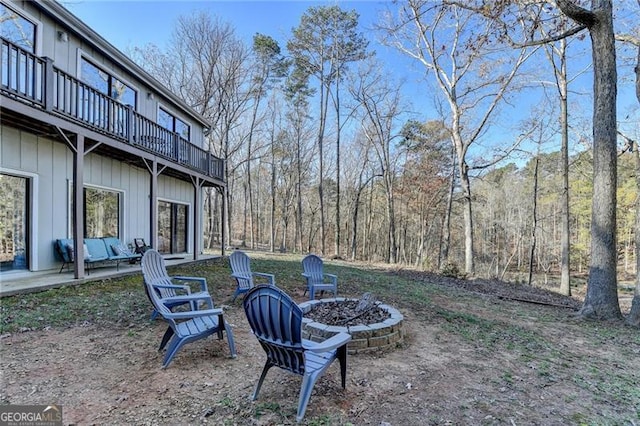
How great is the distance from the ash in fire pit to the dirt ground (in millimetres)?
435

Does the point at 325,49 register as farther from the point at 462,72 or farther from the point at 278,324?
the point at 278,324

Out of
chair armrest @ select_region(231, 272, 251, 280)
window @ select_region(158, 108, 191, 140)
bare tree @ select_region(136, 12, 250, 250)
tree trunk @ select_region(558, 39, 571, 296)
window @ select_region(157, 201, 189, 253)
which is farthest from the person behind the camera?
bare tree @ select_region(136, 12, 250, 250)

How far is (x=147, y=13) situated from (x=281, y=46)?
10067mm

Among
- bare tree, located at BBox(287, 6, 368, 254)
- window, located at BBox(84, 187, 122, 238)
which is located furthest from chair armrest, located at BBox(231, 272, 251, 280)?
bare tree, located at BBox(287, 6, 368, 254)

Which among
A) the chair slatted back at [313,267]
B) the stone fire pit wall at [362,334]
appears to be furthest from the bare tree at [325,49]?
the stone fire pit wall at [362,334]

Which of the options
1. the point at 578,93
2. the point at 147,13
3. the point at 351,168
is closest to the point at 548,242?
the point at 351,168

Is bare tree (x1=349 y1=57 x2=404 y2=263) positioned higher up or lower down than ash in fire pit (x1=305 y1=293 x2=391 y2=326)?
higher up

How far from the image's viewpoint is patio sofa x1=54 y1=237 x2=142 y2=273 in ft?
22.7

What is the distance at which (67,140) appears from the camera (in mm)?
6113

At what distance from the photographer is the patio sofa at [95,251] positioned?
6914mm

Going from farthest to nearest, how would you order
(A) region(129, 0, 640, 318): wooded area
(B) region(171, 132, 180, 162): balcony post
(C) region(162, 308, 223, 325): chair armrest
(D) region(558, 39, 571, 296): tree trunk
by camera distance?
(D) region(558, 39, 571, 296): tree trunk, (B) region(171, 132, 180, 162): balcony post, (A) region(129, 0, 640, 318): wooded area, (C) region(162, 308, 223, 325): chair armrest

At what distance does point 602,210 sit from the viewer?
6102 millimetres

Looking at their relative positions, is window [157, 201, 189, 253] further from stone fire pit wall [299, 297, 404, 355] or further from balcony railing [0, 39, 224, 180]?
stone fire pit wall [299, 297, 404, 355]

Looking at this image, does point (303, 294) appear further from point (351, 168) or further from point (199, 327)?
point (351, 168)
